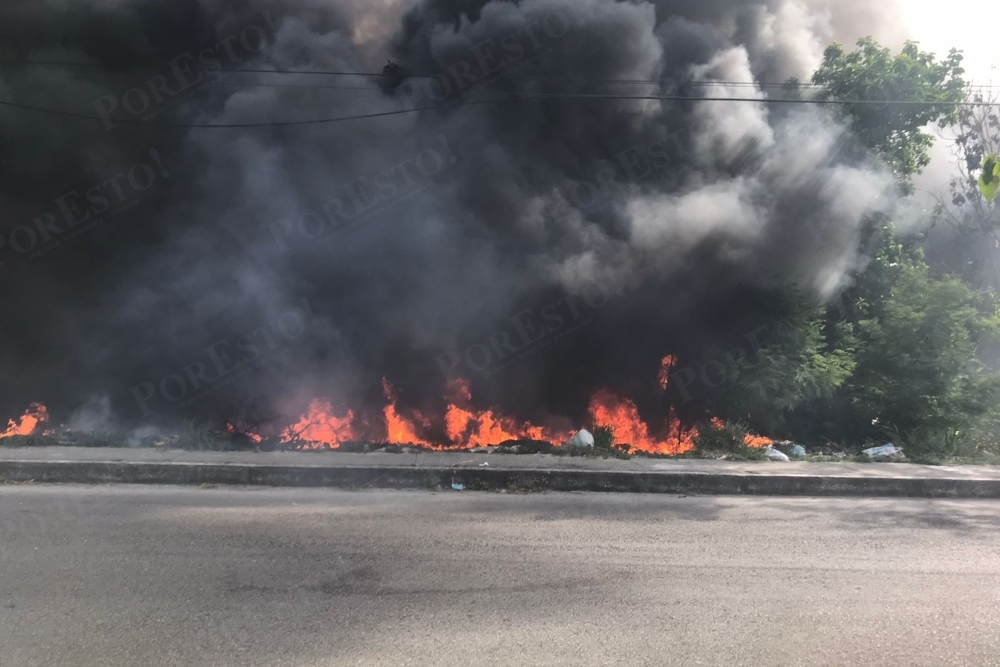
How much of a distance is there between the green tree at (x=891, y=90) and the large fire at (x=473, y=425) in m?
4.62

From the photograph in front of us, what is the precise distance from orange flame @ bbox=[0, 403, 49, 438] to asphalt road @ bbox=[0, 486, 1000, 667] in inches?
159

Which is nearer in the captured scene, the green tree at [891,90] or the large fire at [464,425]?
the large fire at [464,425]

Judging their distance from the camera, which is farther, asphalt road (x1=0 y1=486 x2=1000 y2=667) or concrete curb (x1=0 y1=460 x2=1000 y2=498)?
concrete curb (x1=0 y1=460 x2=1000 y2=498)

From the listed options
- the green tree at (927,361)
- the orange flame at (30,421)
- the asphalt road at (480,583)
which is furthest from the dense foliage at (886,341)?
the orange flame at (30,421)

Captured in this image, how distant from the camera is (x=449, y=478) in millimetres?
6820

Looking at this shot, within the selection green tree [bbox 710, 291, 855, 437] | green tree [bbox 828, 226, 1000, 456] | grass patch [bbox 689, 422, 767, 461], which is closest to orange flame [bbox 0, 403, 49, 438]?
grass patch [bbox 689, 422, 767, 461]

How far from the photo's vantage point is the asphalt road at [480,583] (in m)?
3.33

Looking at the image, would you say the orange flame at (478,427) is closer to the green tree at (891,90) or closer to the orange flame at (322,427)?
the orange flame at (322,427)

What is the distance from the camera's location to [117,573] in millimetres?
4172

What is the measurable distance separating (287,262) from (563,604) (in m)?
7.85

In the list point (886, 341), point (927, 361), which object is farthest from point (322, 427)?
point (927, 361)

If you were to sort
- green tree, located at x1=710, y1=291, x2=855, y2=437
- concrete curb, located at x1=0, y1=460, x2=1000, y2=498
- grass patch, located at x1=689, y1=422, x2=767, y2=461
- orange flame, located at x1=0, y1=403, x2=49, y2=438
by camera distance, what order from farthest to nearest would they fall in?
1. orange flame, located at x1=0, y1=403, x2=49, y2=438
2. green tree, located at x1=710, y1=291, x2=855, y2=437
3. grass patch, located at x1=689, y1=422, x2=767, y2=461
4. concrete curb, located at x1=0, y1=460, x2=1000, y2=498

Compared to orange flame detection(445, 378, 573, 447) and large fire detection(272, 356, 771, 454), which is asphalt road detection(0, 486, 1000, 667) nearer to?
large fire detection(272, 356, 771, 454)

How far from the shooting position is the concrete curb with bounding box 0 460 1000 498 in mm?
6703
